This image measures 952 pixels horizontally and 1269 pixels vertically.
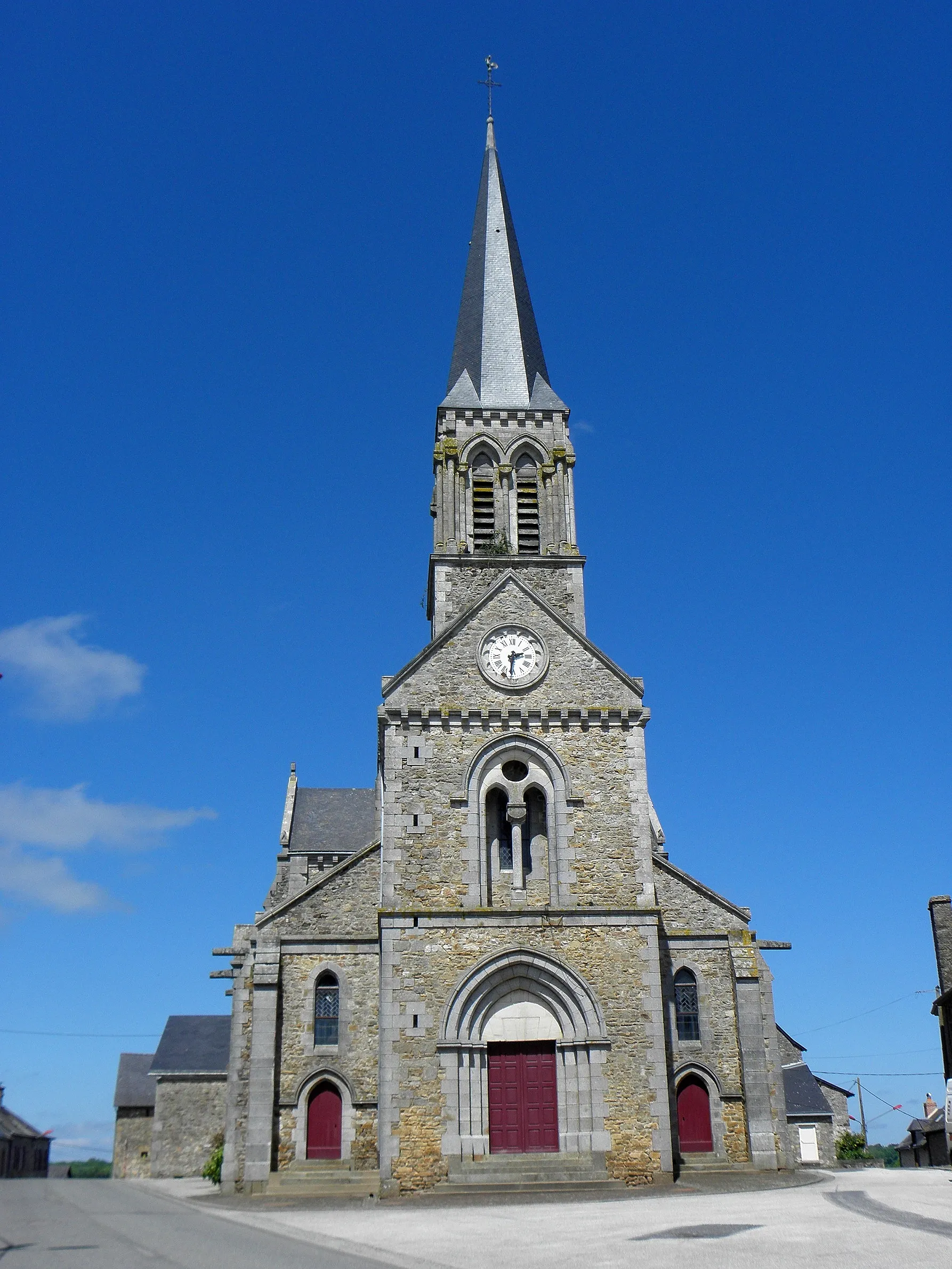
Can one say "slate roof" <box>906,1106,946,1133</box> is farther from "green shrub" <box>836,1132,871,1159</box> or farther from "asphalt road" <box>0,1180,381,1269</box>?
"asphalt road" <box>0,1180,381,1269</box>

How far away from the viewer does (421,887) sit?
2441cm

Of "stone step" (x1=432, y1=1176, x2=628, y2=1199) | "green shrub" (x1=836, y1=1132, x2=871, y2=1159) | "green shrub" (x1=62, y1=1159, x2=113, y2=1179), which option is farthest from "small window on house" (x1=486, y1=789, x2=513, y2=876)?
"green shrub" (x1=62, y1=1159, x2=113, y2=1179)

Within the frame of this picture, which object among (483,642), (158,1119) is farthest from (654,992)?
(158,1119)

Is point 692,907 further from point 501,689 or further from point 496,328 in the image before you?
point 496,328

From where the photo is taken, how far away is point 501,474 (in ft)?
101

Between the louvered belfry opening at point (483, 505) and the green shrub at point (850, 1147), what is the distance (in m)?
23.1

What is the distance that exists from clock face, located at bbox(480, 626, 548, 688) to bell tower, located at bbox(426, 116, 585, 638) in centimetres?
Answer: 145

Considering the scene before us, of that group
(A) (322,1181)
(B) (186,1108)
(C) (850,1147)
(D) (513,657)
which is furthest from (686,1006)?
(B) (186,1108)

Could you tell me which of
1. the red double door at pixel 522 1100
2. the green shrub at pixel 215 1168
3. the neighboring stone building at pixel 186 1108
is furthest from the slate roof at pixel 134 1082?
the red double door at pixel 522 1100

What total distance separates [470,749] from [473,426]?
9.98m

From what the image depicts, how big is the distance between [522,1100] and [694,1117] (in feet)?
13.9

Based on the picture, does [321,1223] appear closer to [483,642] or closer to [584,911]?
[584,911]

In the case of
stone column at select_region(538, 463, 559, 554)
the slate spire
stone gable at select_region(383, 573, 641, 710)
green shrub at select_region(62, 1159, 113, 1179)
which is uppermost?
the slate spire

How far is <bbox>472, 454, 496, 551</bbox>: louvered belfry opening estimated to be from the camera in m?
30.2
